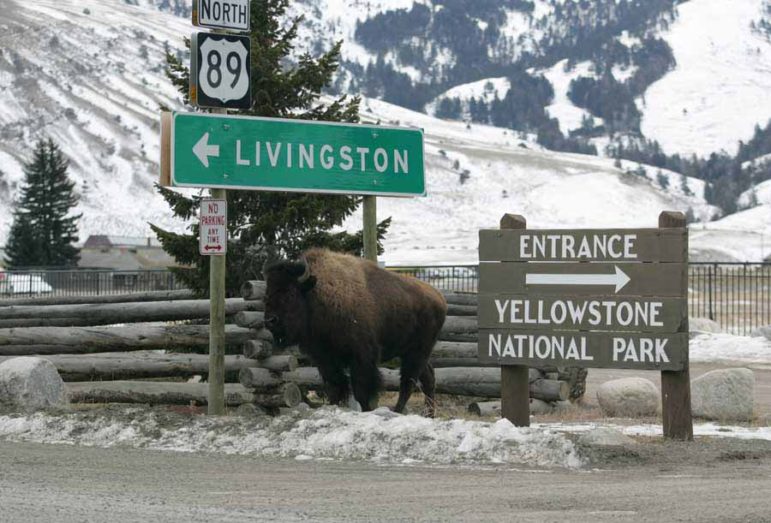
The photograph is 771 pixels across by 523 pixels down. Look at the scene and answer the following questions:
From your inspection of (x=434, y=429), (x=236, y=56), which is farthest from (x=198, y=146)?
(x=434, y=429)

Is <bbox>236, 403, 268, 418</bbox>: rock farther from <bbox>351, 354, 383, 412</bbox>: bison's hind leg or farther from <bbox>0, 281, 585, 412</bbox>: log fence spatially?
<bbox>351, 354, 383, 412</bbox>: bison's hind leg

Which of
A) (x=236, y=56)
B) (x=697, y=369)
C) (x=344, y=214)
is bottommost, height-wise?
(x=697, y=369)

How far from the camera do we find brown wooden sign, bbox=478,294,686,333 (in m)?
10.9

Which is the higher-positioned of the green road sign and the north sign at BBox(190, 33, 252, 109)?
the north sign at BBox(190, 33, 252, 109)

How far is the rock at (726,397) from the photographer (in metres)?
13.6

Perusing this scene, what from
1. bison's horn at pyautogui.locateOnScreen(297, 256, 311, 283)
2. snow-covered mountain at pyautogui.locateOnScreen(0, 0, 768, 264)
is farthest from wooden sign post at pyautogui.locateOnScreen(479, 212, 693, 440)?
snow-covered mountain at pyautogui.locateOnScreen(0, 0, 768, 264)

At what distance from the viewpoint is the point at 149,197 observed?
15200 cm

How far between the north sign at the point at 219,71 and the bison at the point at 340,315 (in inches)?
71.0

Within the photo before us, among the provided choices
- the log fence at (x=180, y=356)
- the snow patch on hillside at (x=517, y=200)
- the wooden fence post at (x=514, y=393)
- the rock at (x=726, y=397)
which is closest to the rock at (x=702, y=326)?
the log fence at (x=180, y=356)

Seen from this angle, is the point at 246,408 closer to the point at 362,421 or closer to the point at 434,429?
the point at 362,421

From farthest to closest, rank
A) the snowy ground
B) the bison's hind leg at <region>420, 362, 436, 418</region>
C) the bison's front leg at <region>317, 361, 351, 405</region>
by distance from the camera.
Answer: the bison's hind leg at <region>420, 362, 436, 418</region> → the bison's front leg at <region>317, 361, 351, 405</region> → the snowy ground

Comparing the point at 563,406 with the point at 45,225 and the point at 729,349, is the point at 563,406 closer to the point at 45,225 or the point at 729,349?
the point at 729,349

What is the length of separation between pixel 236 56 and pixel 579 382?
274 inches

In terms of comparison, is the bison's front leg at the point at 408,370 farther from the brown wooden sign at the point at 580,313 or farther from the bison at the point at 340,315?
the brown wooden sign at the point at 580,313
